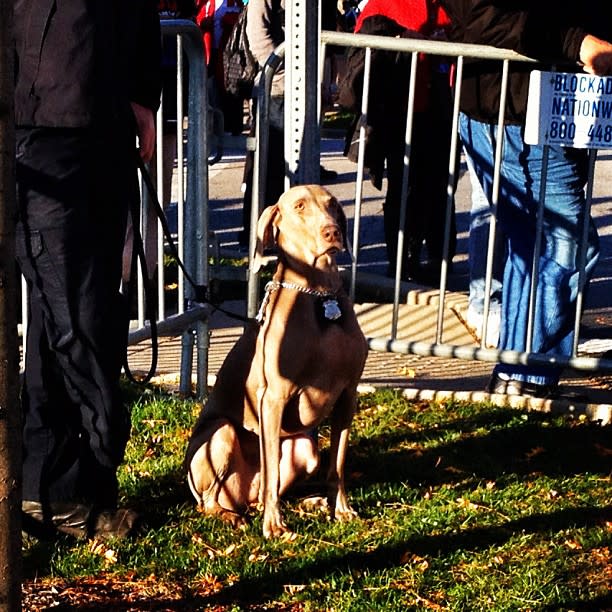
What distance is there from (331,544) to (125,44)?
5.54ft

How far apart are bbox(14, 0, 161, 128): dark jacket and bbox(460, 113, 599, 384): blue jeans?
214cm

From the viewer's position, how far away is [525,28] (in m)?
5.05

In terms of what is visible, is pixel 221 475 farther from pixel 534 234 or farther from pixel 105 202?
pixel 534 234

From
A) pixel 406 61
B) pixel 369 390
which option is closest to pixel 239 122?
pixel 406 61

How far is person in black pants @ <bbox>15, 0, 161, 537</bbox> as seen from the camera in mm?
3844

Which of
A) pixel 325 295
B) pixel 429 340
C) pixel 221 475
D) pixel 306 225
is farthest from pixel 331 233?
pixel 429 340

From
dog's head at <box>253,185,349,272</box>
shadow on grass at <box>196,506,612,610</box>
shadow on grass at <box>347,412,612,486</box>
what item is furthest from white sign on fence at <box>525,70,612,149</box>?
shadow on grass at <box>196,506,612,610</box>

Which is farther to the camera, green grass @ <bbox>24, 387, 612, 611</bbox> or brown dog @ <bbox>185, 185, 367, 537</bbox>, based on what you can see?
brown dog @ <bbox>185, 185, 367, 537</bbox>

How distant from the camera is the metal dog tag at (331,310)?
424 centimetres

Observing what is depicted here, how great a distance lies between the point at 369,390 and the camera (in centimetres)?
598

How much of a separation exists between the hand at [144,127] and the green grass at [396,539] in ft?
4.01

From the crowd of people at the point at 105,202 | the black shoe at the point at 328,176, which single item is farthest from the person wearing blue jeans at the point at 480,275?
the black shoe at the point at 328,176

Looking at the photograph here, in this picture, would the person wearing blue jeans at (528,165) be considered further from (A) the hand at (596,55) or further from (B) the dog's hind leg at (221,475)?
(B) the dog's hind leg at (221,475)

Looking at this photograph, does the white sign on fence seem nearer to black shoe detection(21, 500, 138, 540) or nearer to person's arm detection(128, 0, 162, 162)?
person's arm detection(128, 0, 162, 162)
